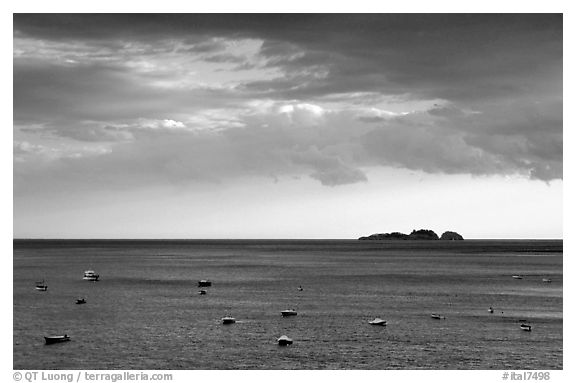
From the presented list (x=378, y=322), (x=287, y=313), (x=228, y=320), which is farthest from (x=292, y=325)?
(x=378, y=322)

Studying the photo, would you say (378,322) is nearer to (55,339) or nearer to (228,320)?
(228,320)

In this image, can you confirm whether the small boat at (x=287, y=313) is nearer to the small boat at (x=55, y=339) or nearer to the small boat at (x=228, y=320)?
the small boat at (x=228, y=320)

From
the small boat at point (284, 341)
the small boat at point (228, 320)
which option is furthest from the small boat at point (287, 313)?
the small boat at point (284, 341)

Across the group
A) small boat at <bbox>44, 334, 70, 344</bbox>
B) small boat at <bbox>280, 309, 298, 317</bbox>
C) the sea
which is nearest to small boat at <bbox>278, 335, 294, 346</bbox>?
the sea

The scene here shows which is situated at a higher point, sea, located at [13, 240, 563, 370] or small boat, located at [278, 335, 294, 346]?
small boat, located at [278, 335, 294, 346]

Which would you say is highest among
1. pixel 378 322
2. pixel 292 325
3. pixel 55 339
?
pixel 55 339

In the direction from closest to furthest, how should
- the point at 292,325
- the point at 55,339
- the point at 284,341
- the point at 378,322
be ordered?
1. the point at 284,341
2. the point at 55,339
3. the point at 378,322
4. the point at 292,325

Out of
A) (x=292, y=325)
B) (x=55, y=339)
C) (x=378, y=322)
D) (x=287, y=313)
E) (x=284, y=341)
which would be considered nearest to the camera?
(x=284, y=341)

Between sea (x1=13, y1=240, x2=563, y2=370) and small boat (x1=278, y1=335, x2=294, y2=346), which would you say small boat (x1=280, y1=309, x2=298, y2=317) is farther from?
small boat (x1=278, y1=335, x2=294, y2=346)

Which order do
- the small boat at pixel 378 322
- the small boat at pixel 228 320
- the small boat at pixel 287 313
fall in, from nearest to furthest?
the small boat at pixel 378 322 → the small boat at pixel 228 320 → the small boat at pixel 287 313

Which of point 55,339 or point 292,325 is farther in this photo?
point 292,325

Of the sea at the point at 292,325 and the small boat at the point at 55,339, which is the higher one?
the small boat at the point at 55,339
